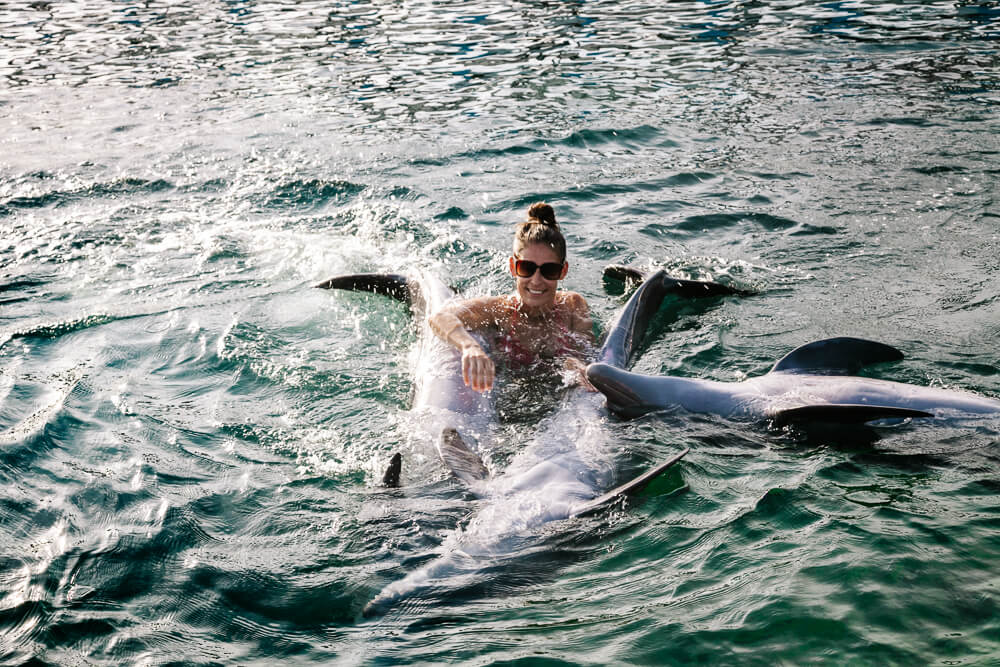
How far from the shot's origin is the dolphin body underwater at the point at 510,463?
4.15 m

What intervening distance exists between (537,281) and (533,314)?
382mm

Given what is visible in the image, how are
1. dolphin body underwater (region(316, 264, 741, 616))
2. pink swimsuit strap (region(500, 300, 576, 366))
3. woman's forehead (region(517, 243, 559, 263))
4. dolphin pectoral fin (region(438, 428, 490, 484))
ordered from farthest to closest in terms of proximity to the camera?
pink swimsuit strap (region(500, 300, 576, 366)) → woman's forehead (region(517, 243, 559, 263)) → dolphin pectoral fin (region(438, 428, 490, 484)) → dolphin body underwater (region(316, 264, 741, 616))

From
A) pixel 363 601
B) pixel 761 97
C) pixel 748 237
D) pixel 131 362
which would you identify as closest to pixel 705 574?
pixel 363 601

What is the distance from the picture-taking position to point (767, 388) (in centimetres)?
557

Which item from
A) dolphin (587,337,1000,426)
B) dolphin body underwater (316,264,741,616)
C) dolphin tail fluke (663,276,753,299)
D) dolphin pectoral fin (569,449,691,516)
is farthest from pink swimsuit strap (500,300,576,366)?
dolphin pectoral fin (569,449,691,516)

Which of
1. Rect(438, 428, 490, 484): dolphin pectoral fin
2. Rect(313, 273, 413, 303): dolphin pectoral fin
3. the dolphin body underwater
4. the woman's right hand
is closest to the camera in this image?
the dolphin body underwater

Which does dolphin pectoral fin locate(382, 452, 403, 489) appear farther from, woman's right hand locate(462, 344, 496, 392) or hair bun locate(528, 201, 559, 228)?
hair bun locate(528, 201, 559, 228)

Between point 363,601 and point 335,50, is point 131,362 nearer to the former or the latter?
point 363,601

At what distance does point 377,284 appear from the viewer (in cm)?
781

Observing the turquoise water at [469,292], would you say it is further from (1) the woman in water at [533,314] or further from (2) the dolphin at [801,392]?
(1) the woman in water at [533,314]

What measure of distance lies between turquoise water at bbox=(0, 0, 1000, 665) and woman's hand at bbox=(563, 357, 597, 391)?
1.83ft

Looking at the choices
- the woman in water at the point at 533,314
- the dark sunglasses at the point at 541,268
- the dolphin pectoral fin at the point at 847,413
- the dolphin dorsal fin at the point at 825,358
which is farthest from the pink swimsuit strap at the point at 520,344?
the dolphin pectoral fin at the point at 847,413

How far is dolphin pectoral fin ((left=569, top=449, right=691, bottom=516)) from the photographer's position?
4.20 metres

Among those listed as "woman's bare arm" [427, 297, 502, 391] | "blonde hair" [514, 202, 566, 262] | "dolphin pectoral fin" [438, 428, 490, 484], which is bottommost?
"dolphin pectoral fin" [438, 428, 490, 484]
